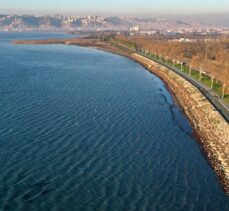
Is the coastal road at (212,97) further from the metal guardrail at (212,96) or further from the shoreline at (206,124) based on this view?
the shoreline at (206,124)

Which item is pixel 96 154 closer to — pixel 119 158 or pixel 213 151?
pixel 119 158

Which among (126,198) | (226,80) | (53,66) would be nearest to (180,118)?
(226,80)

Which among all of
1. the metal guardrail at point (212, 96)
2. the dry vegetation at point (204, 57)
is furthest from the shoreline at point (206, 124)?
the dry vegetation at point (204, 57)

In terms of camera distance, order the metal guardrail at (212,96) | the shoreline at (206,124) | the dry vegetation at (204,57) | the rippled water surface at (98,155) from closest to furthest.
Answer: the rippled water surface at (98,155) < the shoreline at (206,124) < the metal guardrail at (212,96) < the dry vegetation at (204,57)

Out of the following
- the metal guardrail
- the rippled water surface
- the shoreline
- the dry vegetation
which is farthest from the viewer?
the dry vegetation

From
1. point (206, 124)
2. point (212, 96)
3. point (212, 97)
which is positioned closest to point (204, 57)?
point (212, 96)

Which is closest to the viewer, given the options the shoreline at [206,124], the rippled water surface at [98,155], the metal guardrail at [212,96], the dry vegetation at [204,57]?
the rippled water surface at [98,155]

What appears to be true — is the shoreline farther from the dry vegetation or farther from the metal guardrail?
the dry vegetation

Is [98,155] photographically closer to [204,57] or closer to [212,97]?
[212,97]

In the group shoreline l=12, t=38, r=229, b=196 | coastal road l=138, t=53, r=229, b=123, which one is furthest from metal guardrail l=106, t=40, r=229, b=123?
shoreline l=12, t=38, r=229, b=196
